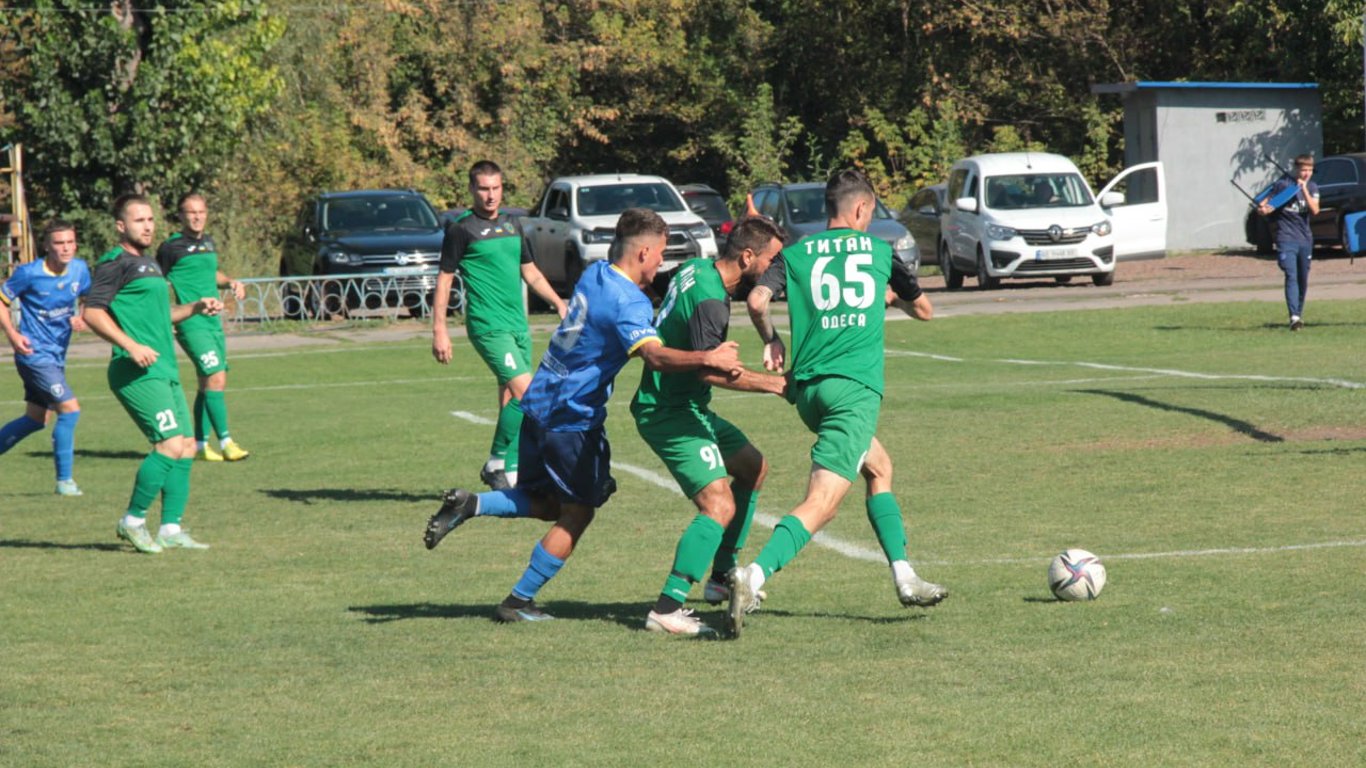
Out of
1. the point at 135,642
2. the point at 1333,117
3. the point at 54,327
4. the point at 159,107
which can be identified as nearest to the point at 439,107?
the point at 159,107

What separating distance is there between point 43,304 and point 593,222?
18.0m

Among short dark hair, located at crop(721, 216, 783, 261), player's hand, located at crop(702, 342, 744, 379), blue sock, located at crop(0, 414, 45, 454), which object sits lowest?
blue sock, located at crop(0, 414, 45, 454)

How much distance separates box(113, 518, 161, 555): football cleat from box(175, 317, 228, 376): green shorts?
458 cm

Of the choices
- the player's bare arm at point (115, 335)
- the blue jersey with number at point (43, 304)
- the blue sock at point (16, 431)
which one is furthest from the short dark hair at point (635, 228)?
the blue sock at point (16, 431)

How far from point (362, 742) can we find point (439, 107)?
152 feet

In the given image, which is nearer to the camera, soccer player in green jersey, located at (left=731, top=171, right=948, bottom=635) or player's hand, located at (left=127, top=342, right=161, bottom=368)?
soccer player in green jersey, located at (left=731, top=171, right=948, bottom=635)

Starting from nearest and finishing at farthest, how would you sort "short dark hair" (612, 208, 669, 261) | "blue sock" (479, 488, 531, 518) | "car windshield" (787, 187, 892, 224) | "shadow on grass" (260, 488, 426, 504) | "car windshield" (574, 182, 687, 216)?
"short dark hair" (612, 208, 669, 261) < "blue sock" (479, 488, 531, 518) < "shadow on grass" (260, 488, 426, 504) < "car windshield" (574, 182, 687, 216) < "car windshield" (787, 187, 892, 224)

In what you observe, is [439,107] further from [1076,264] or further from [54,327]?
[54,327]

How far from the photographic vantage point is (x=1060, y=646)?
6824 mm

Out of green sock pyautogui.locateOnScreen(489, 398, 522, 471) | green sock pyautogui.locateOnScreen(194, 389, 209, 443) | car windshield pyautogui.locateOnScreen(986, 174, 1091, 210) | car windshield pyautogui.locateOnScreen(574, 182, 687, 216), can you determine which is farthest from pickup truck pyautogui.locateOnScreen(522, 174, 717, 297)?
green sock pyautogui.locateOnScreen(489, 398, 522, 471)

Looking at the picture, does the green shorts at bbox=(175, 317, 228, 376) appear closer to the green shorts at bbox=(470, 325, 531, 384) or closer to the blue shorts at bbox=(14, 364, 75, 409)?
the blue shorts at bbox=(14, 364, 75, 409)

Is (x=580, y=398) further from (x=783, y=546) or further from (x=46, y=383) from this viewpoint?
(x=46, y=383)

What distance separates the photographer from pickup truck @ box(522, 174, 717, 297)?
2980 centimetres

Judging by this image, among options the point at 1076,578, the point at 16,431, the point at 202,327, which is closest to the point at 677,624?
the point at 1076,578
